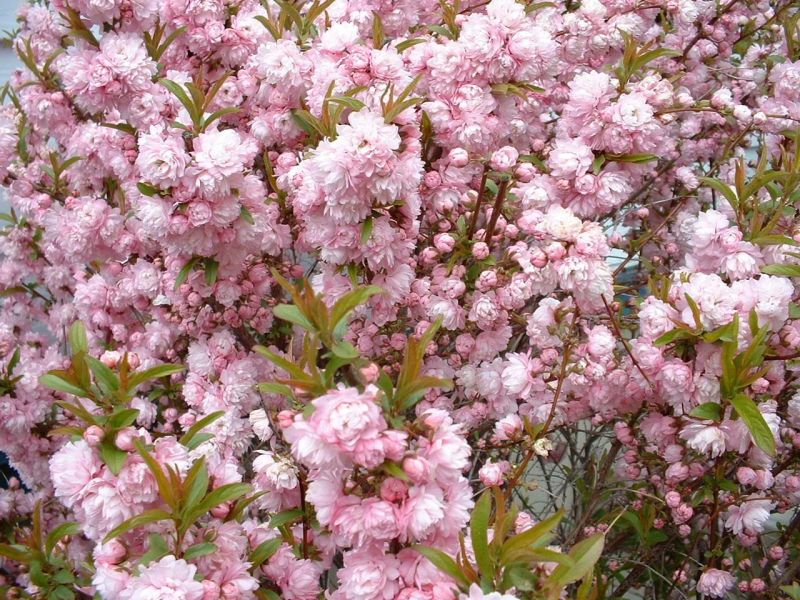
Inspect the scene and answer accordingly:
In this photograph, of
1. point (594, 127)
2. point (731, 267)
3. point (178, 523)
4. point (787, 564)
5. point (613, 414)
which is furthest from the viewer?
point (787, 564)

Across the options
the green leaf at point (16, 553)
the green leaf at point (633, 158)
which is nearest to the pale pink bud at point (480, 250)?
the green leaf at point (633, 158)

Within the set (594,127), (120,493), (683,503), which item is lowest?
(683,503)

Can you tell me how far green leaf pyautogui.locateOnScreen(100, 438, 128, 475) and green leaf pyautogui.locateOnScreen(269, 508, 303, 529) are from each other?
0.29 metres

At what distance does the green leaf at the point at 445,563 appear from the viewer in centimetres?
74

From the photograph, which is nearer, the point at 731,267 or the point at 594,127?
the point at 731,267

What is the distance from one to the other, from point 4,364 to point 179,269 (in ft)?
2.84

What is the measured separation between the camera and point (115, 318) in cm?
185

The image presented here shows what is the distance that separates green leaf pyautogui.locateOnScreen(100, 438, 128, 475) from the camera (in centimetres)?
83

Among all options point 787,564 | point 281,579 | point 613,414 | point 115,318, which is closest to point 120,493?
point 281,579

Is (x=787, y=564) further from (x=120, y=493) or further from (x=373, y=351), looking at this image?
(x=120, y=493)

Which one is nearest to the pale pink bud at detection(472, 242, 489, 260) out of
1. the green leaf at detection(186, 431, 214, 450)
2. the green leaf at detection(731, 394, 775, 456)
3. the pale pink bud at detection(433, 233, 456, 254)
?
the pale pink bud at detection(433, 233, 456, 254)

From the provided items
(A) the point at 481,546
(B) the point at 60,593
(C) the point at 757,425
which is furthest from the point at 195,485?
(C) the point at 757,425

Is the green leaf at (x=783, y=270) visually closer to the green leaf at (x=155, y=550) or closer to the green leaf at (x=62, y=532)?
the green leaf at (x=155, y=550)

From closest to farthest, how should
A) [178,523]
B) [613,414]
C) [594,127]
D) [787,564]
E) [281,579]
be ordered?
1. [178,523]
2. [281,579]
3. [594,127]
4. [613,414]
5. [787,564]
